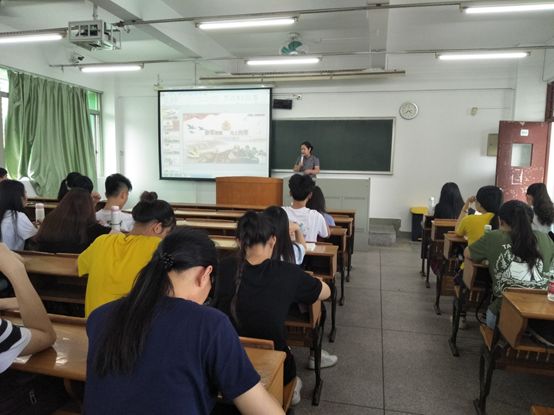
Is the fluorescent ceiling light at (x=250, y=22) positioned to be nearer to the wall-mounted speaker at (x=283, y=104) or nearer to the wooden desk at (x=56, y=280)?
the wall-mounted speaker at (x=283, y=104)

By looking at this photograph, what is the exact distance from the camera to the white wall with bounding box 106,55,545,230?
6.78 meters

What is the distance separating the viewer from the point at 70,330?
1433mm

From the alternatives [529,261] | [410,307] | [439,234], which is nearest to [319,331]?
[529,261]

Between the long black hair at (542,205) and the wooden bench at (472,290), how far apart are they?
956 mm

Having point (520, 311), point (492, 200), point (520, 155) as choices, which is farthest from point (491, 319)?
point (520, 155)

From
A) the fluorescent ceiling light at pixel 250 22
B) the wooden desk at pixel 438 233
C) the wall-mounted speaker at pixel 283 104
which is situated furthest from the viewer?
the wall-mounted speaker at pixel 283 104

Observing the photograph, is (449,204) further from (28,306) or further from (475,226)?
(28,306)

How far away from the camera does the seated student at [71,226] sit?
2.70m

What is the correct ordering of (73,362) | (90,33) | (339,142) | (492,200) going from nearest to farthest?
1. (73,362)
2. (492,200)
3. (90,33)
4. (339,142)

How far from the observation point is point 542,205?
10.6 ft

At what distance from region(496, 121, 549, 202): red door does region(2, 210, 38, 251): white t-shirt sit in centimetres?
682

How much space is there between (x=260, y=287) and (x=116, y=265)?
611 mm

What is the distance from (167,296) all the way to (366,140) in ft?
22.7

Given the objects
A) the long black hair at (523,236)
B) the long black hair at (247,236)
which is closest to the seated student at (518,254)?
the long black hair at (523,236)
